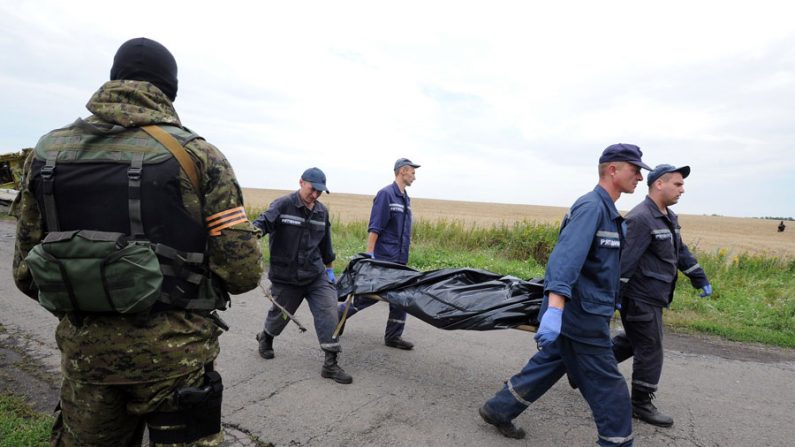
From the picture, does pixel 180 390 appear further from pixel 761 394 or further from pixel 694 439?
pixel 761 394

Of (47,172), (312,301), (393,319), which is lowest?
(393,319)

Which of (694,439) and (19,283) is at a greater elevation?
(19,283)

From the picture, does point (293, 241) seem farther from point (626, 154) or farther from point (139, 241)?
point (626, 154)

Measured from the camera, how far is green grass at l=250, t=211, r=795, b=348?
6855 mm

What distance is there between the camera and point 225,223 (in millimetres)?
2170

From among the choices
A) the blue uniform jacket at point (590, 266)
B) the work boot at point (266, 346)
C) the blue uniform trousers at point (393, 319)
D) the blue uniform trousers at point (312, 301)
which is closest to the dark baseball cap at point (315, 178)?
the blue uniform trousers at point (312, 301)

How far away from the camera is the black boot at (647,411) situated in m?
3.87

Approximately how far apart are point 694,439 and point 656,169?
2136 millimetres

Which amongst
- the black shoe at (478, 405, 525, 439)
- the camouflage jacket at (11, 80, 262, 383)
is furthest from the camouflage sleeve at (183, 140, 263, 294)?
the black shoe at (478, 405, 525, 439)

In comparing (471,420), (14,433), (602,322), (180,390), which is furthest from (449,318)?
(14,433)

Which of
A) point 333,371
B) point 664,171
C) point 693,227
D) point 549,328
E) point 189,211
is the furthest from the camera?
point 693,227

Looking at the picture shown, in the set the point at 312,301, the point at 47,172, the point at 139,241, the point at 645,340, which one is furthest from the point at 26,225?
the point at 645,340

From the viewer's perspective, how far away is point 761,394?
453 centimetres

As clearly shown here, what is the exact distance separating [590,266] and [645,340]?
1340mm
